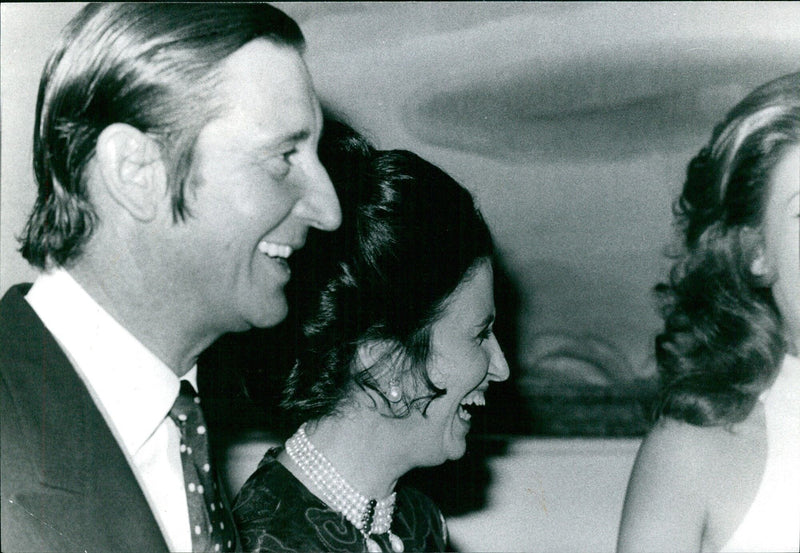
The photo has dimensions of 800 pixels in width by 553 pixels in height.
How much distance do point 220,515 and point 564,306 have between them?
0.86 meters

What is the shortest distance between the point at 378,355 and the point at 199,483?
292 mm

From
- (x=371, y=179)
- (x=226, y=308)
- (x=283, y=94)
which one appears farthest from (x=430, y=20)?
(x=226, y=308)

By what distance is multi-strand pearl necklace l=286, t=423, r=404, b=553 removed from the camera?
1.11 metres

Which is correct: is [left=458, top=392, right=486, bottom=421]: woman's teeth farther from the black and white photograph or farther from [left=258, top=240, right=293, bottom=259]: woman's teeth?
[left=258, top=240, right=293, bottom=259]: woman's teeth

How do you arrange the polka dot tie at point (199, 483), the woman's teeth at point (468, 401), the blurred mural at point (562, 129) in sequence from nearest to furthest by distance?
the polka dot tie at point (199, 483) < the woman's teeth at point (468, 401) < the blurred mural at point (562, 129)

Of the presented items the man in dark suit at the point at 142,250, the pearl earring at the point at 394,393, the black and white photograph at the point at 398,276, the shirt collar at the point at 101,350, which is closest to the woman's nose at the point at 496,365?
the black and white photograph at the point at 398,276

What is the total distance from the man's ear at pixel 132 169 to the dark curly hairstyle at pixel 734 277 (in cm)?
76

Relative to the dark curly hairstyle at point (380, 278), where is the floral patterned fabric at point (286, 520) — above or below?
below

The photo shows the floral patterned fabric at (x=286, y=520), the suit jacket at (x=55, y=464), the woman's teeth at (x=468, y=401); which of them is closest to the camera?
the suit jacket at (x=55, y=464)

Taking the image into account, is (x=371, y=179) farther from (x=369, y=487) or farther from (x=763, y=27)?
(x=763, y=27)

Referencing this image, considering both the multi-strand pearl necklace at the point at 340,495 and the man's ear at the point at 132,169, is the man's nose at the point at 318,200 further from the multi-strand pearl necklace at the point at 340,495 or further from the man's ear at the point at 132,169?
the multi-strand pearl necklace at the point at 340,495

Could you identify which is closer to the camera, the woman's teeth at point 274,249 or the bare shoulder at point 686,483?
the woman's teeth at point 274,249

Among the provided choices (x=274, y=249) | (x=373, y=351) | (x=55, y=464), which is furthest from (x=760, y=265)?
(x=55, y=464)

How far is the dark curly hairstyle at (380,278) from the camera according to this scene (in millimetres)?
1131
